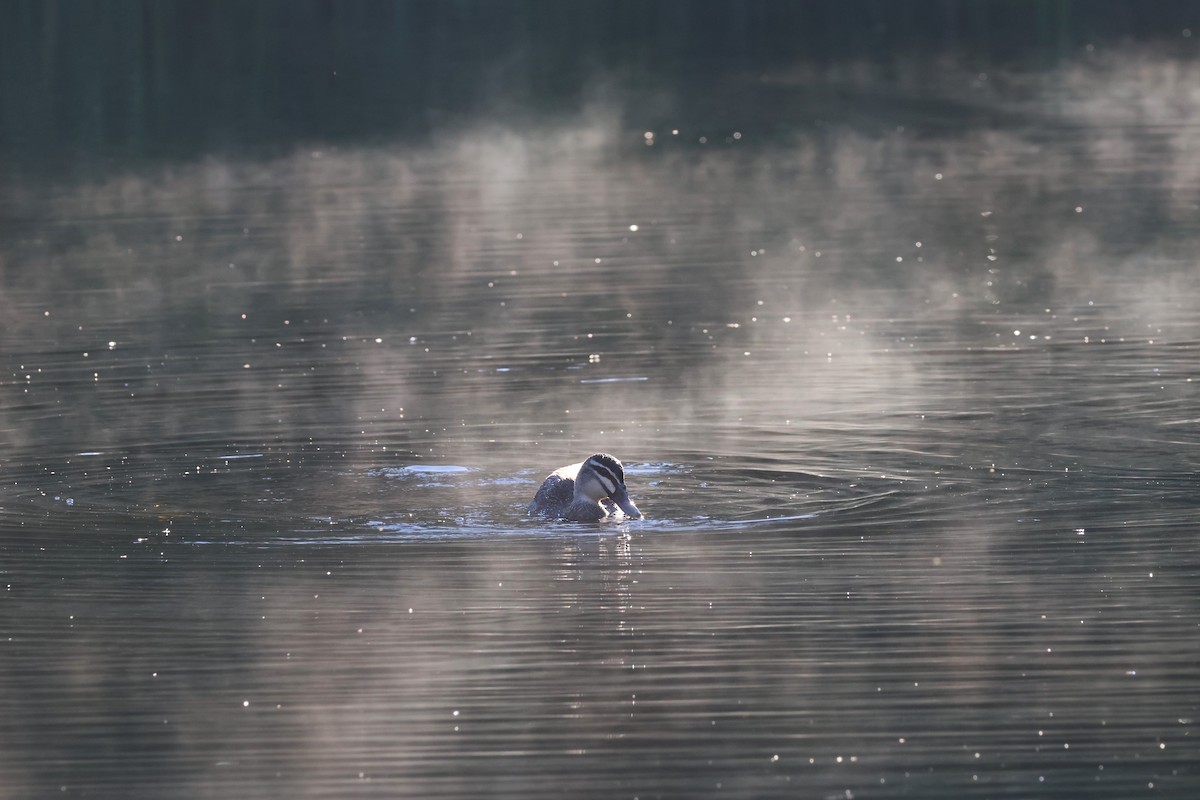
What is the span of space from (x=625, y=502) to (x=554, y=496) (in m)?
0.59

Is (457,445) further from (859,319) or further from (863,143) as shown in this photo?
(863,143)

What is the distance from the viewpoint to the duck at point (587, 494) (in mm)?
15250

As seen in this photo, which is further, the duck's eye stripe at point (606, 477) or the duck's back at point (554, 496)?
the duck's back at point (554, 496)

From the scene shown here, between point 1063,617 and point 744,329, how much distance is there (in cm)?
1117

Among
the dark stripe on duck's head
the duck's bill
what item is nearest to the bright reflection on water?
the duck's bill

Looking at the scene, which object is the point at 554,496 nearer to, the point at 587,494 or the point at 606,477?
the point at 587,494

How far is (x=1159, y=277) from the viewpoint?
26062 mm

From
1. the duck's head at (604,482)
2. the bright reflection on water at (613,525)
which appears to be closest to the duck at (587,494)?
the duck's head at (604,482)

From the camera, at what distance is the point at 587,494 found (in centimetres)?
1534

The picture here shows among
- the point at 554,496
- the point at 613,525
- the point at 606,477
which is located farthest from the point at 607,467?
the point at 554,496

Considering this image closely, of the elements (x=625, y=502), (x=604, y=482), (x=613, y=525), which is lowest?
(x=613, y=525)

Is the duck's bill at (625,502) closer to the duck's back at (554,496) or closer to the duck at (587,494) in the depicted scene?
the duck at (587,494)

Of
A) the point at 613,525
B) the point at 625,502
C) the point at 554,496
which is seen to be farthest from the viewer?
the point at 554,496

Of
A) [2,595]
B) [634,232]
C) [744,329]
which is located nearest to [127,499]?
[2,595]
